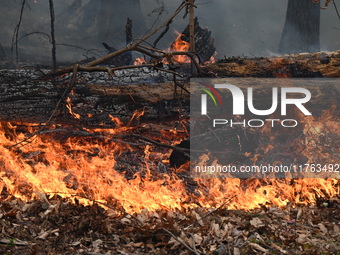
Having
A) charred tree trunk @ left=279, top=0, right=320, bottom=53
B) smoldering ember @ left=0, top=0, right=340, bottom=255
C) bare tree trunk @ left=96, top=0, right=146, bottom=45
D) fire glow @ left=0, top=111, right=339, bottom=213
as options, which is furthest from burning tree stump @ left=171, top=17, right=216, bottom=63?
bare tree trunk @ left=96, top=0, right=146, bottom=45

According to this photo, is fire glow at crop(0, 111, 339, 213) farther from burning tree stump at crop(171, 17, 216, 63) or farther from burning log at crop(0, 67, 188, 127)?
burning tree stump at crop(171, 17, 216, 63)

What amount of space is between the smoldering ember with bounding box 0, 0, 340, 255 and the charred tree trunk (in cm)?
520

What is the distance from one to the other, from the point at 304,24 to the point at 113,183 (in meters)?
9.00

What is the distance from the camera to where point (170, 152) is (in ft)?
20.7

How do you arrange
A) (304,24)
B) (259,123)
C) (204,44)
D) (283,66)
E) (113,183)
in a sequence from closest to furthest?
(113,183) < (259,123) < (283,66) < (204,44) < (304,24)

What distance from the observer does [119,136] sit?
6.11 metres

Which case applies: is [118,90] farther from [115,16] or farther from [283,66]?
[115,16]

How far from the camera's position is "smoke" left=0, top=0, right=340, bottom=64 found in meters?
13.2

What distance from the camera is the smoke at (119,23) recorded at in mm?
13242

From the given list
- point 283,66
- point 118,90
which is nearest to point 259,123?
point 283,66

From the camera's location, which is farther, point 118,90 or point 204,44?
point 204,44
